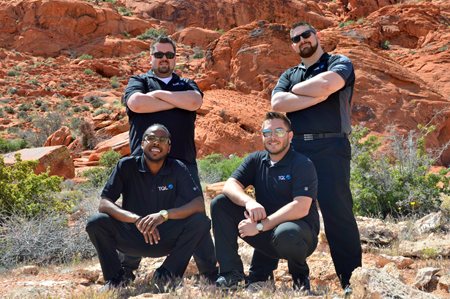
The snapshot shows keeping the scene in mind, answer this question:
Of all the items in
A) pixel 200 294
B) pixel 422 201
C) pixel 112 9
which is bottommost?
pixel 422 201

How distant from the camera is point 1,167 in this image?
7.50m

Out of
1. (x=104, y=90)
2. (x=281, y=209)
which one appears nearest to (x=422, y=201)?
(x=281, y=209)

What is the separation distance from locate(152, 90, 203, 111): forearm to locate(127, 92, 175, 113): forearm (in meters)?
0.03

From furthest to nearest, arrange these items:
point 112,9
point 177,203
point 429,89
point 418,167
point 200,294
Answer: point 112,9 → point 429,89 → point 418,167 → point 177,203 → point 200,294

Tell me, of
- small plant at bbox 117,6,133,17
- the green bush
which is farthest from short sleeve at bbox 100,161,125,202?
small plant at bbox 117,6,133,17

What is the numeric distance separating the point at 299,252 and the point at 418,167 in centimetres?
494

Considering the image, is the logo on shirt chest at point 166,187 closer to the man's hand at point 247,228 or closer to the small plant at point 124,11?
the man's hand at point 247,228

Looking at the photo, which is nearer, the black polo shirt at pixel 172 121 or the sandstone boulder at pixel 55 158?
the black polo shirt at pixel 172 121

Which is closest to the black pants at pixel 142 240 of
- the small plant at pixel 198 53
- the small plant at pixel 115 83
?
the small plant at pixel 115 83

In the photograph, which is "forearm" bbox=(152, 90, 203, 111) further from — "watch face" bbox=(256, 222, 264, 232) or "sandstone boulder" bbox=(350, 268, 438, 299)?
"sandstone boulder" bbox=(350, 268, 438, 299)

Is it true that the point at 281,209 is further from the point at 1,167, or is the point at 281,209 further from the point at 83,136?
the point at 83,136

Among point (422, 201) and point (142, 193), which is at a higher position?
point (142, 193)

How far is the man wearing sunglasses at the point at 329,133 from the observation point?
407 cm

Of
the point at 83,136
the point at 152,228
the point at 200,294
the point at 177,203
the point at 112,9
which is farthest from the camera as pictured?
the point at 112,9
